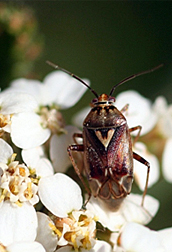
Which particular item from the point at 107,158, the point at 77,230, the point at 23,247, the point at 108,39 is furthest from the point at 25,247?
the point at 108,39

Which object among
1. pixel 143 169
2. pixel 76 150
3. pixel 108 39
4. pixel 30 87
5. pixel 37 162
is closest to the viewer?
pixel 37 162

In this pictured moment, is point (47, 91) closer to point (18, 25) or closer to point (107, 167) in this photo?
point (18, 25)

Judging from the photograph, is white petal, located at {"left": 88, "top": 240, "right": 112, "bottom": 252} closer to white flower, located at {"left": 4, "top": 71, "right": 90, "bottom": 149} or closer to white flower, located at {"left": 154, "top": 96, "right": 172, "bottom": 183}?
white flower, located at {"left": 4, "top": 71, "right": 90, "bottom": 149}

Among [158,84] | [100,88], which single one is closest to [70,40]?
[100,88]

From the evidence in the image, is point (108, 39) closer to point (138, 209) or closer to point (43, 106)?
point (43, 106)

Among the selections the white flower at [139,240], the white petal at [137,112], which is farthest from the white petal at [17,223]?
the white petal at [137,112]
